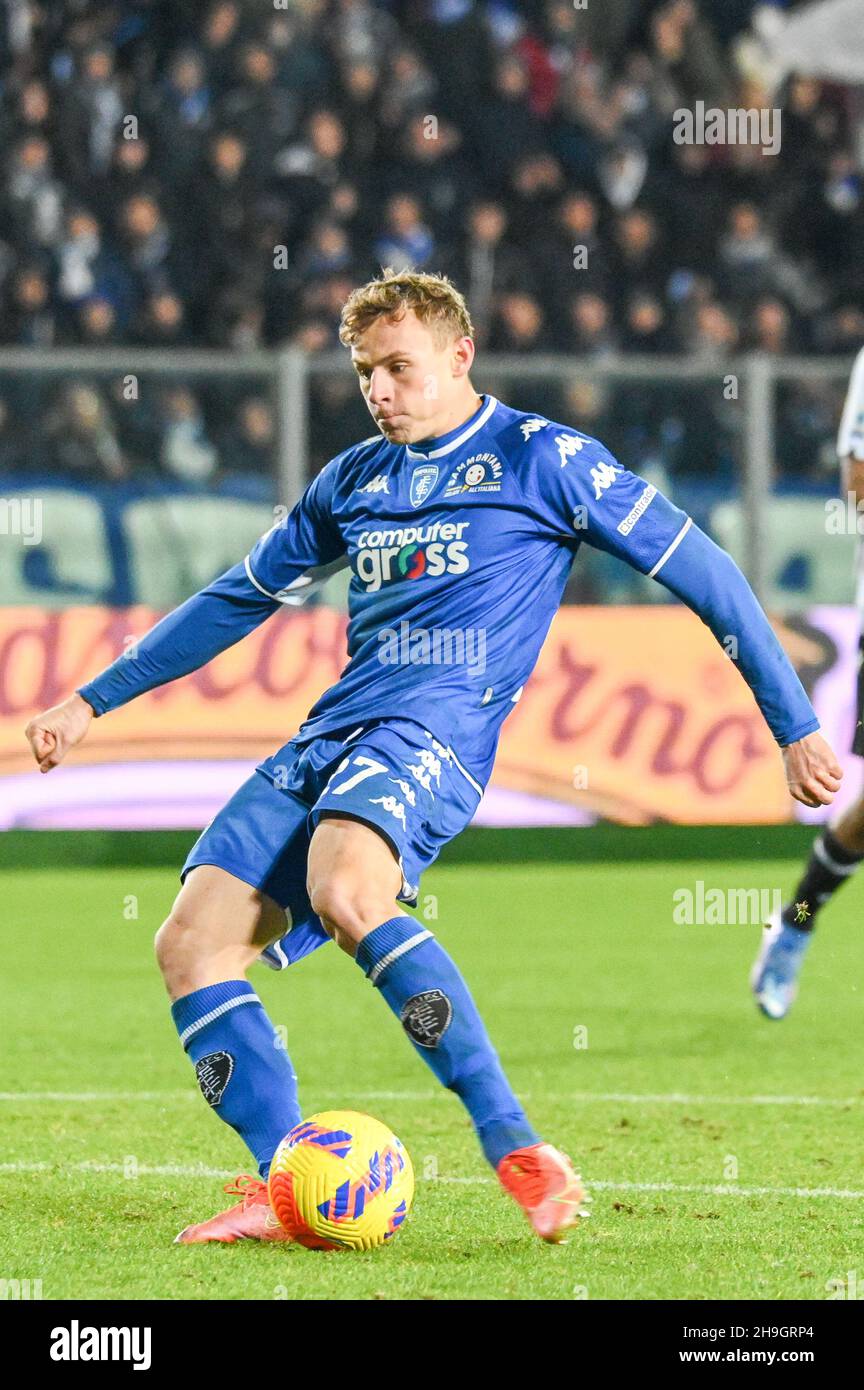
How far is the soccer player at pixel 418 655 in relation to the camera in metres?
4.56

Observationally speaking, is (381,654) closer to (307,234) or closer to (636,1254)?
(636,1254)

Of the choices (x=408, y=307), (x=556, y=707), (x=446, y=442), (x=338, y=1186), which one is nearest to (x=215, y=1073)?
(x=338, y=1186)

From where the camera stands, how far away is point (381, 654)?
15.4 ft

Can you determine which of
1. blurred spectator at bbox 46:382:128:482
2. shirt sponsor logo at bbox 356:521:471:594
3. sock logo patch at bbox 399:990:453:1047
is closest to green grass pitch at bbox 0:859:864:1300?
sock logo patch at bbox 399:990:453:1047

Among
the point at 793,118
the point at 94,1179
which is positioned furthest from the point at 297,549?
the point at 793,118

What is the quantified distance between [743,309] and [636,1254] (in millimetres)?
11117

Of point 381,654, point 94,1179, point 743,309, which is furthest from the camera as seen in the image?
point 743,309

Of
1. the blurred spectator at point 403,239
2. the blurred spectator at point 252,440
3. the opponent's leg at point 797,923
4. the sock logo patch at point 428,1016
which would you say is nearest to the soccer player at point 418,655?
the sock logo patch at point 428,1016

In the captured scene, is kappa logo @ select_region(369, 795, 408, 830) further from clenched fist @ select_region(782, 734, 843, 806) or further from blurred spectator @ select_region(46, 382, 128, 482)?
blurred spectator @ select_region(46, 382, 128, 482)

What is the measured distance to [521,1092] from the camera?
6238 millimetres

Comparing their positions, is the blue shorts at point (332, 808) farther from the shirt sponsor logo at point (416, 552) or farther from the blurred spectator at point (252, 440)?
the blurred spectator at point (252, 440)

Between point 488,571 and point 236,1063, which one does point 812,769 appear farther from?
point 236,1063

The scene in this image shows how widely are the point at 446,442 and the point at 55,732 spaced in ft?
3.46

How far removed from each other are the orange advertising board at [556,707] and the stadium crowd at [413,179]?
188 cm
